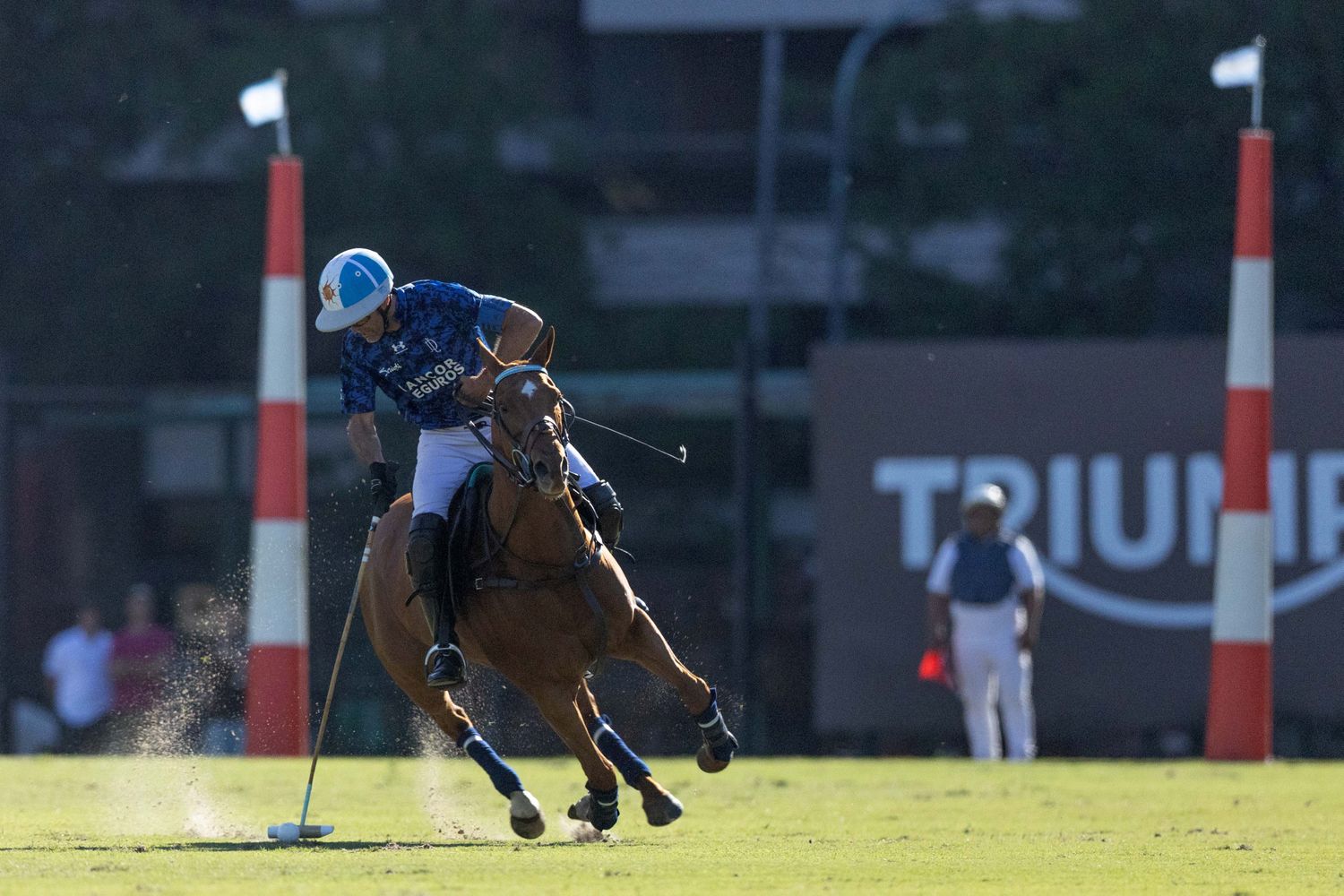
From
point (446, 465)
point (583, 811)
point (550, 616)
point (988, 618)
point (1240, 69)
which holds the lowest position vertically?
point (988, 618)

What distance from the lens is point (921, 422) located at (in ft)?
55.9

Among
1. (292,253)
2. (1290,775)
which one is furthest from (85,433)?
(1290,775)

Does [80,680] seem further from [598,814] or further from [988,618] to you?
[598,814]

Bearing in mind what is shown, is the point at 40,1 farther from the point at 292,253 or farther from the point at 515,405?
the point at 515,405

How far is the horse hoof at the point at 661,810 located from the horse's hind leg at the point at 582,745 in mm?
149

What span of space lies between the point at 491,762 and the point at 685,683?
0.87 meters

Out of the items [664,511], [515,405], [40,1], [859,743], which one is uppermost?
[40,1]

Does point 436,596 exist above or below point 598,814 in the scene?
above

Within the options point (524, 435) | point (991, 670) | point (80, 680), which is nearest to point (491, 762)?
point (524, 435)

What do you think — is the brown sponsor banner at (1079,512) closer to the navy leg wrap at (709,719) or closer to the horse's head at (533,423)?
the navy leg wrap at (709,719)

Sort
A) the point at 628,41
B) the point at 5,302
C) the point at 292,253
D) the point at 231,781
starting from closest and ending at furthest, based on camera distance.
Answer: the point at 231,781, the point at 292,253, the point at 5,302, the point at 628,41

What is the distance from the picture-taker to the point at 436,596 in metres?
9.53

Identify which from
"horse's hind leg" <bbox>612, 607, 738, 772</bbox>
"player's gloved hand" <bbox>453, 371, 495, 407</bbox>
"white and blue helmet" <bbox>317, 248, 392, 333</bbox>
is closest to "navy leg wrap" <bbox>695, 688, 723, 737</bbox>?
"horse's hind leg" <bbox>612, 607, 738, 772</bbox>

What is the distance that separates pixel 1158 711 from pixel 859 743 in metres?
2.09
